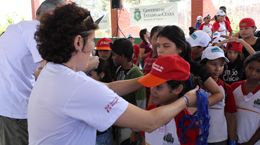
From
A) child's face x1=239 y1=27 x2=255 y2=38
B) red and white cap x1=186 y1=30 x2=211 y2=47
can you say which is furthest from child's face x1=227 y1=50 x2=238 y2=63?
child's face x1=239 y1=27 x2=255 y2=38

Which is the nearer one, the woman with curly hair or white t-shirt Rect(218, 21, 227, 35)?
the woman with curly hair

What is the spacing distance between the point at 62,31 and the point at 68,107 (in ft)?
1.32

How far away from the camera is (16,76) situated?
1882 mm

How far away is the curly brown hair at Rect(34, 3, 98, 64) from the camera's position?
3.77 feet

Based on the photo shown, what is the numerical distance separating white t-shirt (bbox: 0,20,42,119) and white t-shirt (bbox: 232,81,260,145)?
2.04 meters

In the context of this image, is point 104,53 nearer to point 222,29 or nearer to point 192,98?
point 192,98

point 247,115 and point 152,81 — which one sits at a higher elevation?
point 152,81

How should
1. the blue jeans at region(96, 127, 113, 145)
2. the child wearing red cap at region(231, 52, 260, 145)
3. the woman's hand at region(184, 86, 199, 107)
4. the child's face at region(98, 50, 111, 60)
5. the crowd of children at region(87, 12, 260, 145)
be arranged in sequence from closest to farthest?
the woman's hand at region(184, 86, 199, 107)
the crowd of children at region(87, 12, 260, 145)
the child wearing red cap at region(231, 52, 260, 145)
the blue jeans at region(96, 127, 113, 145)
the child's face at region(98, 50, 111, 60)

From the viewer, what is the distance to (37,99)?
3.70 ft

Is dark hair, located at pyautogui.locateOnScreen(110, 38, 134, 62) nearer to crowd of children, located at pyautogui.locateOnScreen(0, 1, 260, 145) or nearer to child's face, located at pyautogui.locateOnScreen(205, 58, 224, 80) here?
crowd of children, located at pyautogui.locateOnScreen(0, 1, 260, 145)

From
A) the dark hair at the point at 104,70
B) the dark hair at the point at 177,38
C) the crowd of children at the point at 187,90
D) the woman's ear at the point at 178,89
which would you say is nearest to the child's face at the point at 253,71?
the crowd of children at the point at 187,90

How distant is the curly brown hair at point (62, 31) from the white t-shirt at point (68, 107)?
2.9 inches

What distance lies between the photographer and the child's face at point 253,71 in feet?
7.07

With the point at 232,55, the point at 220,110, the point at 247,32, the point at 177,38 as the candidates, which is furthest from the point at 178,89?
the point at 247,32
